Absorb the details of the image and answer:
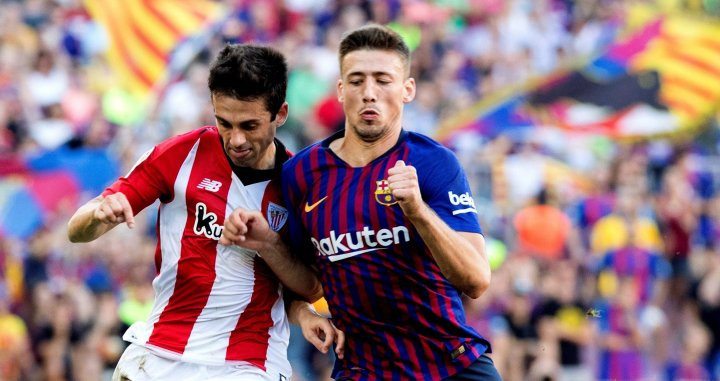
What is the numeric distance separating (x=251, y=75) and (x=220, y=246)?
2.61ft

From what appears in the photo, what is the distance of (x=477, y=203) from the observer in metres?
12.7

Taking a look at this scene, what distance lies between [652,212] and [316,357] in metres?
4.15

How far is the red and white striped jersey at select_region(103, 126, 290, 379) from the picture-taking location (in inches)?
202

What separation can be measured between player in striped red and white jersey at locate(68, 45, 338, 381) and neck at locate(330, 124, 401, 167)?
1.25 ft

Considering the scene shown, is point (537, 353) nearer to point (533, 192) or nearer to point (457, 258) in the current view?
point (533, 192)

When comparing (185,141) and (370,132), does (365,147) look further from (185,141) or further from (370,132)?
(185,141)

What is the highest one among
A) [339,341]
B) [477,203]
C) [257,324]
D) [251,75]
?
[477,203]

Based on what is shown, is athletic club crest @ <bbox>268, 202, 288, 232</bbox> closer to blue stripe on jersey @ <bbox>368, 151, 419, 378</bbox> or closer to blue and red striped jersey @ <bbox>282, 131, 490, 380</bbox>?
blue and red striped jersey @ <bbox>282, 131, 490, 380</bbox>

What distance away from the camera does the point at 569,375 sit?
10742mm

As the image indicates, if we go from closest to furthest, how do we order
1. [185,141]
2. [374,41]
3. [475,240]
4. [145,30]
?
[475,240], [374,41], [185,141], [145,30]

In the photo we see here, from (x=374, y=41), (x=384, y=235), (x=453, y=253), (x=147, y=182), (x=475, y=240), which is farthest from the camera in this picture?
(x=147, y=182)

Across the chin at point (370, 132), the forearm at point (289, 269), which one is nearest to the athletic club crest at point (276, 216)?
the forearm at point (289, 269)

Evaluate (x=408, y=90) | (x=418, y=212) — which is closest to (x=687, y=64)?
(x=408, y=90)

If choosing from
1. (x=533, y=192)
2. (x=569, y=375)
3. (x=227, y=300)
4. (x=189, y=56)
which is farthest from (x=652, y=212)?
(x=227, y=300)
